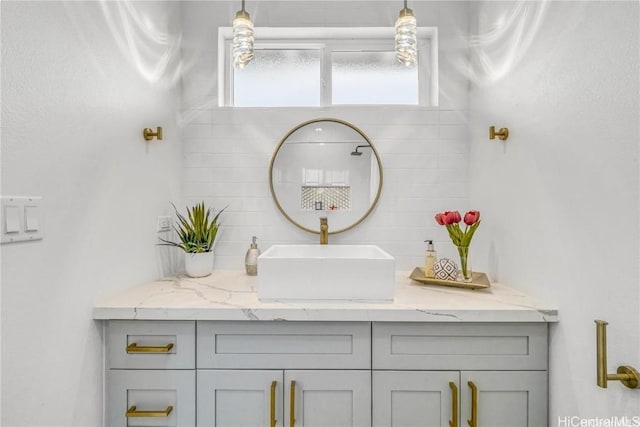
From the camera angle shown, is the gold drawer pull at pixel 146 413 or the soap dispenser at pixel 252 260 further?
the soap dispenser at pixel 252 260

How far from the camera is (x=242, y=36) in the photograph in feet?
4.91

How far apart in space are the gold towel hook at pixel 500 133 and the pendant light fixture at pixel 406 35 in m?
0.46

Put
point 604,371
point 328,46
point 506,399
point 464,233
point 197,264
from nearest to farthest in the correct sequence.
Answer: point 604,371, point 506,399, point 464,233, point 197,264, point 328,46

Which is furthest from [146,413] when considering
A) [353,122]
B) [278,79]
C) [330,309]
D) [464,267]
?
[278,79]

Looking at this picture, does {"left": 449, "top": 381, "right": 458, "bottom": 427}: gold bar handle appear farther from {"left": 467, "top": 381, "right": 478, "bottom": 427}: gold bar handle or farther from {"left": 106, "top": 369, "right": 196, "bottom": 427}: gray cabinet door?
{"left": 106, "top": 369, "right": 196, "bottom": 427}: gray cabinet door

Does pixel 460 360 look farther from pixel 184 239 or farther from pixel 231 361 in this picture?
pixel 184 239

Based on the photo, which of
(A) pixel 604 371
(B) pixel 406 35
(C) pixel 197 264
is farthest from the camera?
(C) pixel 197 264

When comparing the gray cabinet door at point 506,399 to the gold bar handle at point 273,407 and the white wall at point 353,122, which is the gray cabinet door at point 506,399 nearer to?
the gold bar handle at point 273,407

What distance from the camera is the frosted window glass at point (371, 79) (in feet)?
6.73

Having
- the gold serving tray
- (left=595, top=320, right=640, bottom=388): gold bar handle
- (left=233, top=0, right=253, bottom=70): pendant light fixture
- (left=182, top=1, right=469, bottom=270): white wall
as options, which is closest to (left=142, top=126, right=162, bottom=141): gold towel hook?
(left=182, top=1, right=469, bottom=270): white wall

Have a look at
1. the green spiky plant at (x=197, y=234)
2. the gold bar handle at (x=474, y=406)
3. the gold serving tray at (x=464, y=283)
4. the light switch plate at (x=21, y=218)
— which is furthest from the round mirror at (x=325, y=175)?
the light switch plate at (x=21, y=218)

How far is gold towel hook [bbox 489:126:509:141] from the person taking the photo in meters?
1.53

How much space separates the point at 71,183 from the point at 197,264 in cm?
72

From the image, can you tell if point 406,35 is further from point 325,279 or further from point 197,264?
point 197,264
